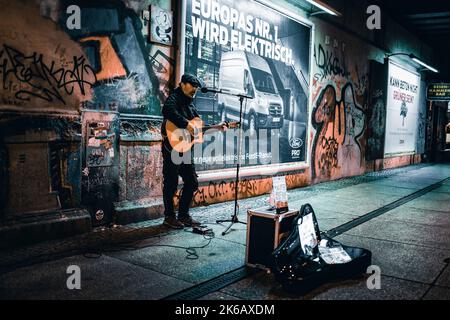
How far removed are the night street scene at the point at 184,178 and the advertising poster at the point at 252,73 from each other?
0.12ft

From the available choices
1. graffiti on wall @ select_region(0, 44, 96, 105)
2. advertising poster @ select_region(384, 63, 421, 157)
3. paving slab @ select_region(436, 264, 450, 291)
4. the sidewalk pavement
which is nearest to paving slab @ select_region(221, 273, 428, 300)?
the sidewalk pavement

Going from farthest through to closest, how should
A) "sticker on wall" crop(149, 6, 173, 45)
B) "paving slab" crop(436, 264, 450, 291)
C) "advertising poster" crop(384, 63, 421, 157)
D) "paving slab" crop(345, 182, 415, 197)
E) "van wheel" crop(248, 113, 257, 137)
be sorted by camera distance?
"advertising poster" crop(384, 63, 421, 157)
"paving slab" crop(345, 182, 415, 197)
"van wheel" crop(248, 113, 257, 137)
"sticker on wall" crop(149, 6, 173, 45)
"paving slab" crop(436, 264, 450, 291)

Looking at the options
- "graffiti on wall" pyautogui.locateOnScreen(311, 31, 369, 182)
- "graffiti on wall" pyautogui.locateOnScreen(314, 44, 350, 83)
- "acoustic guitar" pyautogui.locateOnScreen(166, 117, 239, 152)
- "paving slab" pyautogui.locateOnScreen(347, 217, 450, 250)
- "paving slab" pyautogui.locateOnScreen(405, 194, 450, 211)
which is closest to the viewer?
"paving slab" pyautogui.locateOnScreen(347, 217, 450, 250)

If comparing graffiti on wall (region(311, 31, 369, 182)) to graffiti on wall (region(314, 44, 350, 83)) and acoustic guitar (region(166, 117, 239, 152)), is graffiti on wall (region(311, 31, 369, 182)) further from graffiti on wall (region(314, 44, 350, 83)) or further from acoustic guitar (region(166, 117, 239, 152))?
acoustic guitar (region(166, 117, 239, 152))

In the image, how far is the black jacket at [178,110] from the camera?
18.1ft

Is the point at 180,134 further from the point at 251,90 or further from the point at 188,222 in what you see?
the point at 251,90

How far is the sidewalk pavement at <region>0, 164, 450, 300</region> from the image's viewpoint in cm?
366

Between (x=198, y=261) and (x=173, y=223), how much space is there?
1475mm

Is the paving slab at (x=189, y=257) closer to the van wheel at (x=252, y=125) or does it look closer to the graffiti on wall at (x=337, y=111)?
the van wheel at (x=252, y=125)

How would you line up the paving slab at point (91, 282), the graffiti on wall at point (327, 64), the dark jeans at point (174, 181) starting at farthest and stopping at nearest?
the graffiti on wall at point (327, 64) < the dark jeans at point (174, 181) < the paving slab at point (91, 282)

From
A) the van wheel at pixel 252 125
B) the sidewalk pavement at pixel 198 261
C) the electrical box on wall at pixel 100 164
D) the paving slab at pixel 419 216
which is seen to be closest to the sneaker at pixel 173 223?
the sidewalk pavement at pixel 198 261

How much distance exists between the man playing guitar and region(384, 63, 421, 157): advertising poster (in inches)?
450

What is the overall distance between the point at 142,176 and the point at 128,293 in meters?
2.84

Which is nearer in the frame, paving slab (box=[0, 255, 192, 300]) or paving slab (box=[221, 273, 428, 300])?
paving slab (box=[0, 255, 192, 300])
